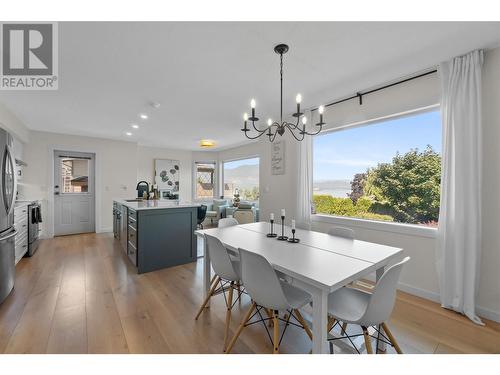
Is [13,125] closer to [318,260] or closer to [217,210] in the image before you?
[217,210]

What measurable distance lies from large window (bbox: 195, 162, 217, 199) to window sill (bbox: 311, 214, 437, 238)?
5.07m

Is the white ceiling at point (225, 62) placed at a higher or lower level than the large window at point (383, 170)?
higher

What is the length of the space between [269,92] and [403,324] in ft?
9.45

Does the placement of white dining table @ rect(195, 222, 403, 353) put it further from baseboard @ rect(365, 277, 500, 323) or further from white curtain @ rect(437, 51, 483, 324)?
baseboard @ rect(365, 277, 500, 323)

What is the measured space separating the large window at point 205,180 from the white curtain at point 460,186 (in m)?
6.69

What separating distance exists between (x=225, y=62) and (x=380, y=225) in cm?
264

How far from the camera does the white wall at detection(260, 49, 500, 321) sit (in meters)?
2.04

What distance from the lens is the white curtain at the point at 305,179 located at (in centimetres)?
365

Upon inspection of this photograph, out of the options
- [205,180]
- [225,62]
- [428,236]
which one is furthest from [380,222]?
[205,180]

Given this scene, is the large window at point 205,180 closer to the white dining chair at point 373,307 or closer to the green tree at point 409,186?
the green tree at point 409,186

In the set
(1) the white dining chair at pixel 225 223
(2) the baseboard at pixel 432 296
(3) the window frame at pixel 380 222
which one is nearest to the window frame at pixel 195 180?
(3) the window frame at pixel 380 222

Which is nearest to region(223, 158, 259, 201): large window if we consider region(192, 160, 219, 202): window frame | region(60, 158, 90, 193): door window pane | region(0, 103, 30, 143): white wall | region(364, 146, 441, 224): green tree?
region(192, 160, 219, 202): window frame

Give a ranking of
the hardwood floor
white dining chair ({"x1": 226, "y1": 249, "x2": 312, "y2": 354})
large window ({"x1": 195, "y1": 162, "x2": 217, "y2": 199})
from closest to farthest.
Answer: white dining chair ({"x1": 226, "y1": 249, "x2": 312, "y2": 354}), the hardwood floor, large window ({"x1": 195, "y1": 162, "x2": 217, "y2": 199})

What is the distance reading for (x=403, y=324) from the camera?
2.01 metres
